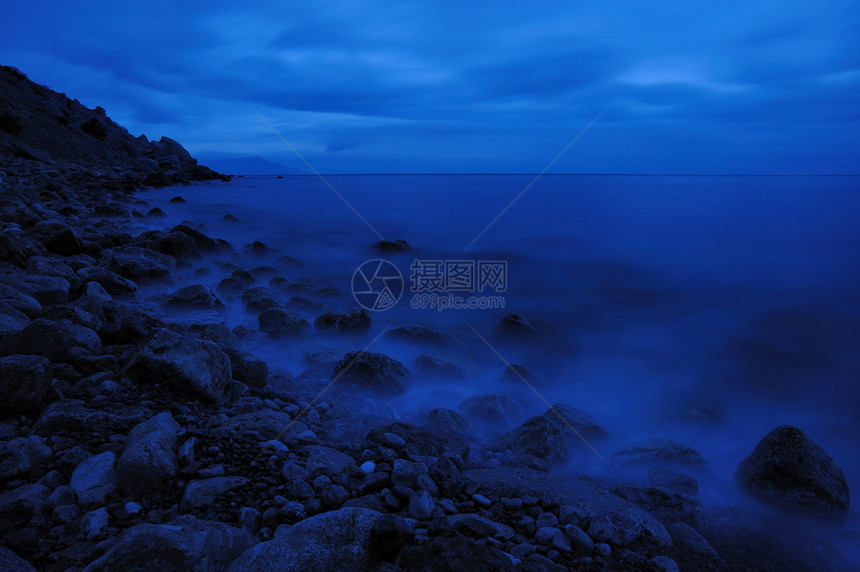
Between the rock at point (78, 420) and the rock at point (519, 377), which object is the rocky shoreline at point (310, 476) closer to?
the rock at point (78, 420)

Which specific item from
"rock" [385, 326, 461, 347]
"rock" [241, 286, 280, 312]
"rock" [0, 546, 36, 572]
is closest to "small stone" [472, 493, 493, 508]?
"rock" [0, 546, 36, 572]

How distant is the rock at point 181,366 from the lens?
3.50 m

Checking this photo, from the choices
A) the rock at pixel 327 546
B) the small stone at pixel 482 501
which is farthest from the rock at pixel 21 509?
the small stone at pixel 482 501

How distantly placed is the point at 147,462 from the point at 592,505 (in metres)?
Answer: 2.64

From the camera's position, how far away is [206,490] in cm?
253

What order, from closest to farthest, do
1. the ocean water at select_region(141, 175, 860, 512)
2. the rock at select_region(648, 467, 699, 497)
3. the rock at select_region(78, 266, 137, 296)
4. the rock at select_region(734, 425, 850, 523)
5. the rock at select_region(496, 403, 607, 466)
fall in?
the rock at select_region(734, 425, 850, 523), the rock at select_region(648, 467, 699, 497), the rock at select_region(496, 403, 607, 466), the ocean water at select_region(141, 175, 860, 512), the rock at select_region(78, 266, 137, 296)

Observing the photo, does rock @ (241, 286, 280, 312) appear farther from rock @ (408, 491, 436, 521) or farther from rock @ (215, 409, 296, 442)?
rock @ (408, 491, 436, 521)

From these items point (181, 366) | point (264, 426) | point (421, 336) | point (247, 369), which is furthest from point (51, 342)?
point (421, 336)

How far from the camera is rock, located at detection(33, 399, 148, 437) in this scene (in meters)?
2.82

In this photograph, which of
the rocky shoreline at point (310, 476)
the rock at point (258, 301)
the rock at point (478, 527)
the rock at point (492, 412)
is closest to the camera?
the rocky shoreline at point (310, 476)

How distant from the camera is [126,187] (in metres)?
25.2

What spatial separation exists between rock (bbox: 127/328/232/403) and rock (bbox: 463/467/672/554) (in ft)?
6.99

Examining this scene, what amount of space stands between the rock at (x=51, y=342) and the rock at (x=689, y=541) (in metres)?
4.60

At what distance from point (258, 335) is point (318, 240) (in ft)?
36.6
